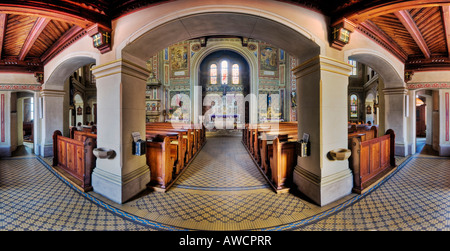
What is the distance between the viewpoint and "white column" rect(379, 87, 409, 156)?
21.0 ft

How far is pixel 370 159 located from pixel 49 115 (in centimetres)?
1056

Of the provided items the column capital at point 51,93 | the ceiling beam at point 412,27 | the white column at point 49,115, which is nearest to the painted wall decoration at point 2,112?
the white column at point 49,115

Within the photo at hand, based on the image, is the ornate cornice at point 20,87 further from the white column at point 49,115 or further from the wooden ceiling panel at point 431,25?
the wooden ceiling panel at point 431,25

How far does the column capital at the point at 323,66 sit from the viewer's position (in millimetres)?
3170

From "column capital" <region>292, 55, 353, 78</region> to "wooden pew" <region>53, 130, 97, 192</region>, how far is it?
470 cm

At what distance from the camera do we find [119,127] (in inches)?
129

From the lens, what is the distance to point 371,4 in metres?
2.88

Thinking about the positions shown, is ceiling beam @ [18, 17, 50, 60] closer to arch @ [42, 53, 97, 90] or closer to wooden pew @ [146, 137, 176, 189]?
arch @ [42, 53, 97, 90]

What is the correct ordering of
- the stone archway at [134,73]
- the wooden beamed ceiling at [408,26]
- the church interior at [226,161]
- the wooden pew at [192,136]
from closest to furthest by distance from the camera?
the church interior at [226,161], the wooden beamed ceiling at [408,26], the stone archway at [134,73], the wooden pew at [192,136]

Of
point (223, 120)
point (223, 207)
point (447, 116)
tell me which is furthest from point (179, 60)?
point (447, 116)

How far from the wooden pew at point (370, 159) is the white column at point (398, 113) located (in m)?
2.08

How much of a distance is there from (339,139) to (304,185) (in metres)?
1.14

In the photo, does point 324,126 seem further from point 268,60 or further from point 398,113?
point 268,60

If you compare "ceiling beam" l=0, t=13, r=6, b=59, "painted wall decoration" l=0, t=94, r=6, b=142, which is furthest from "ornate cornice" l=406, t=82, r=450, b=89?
"painted wall decoration" l=0, t=94, r=6, b=142
